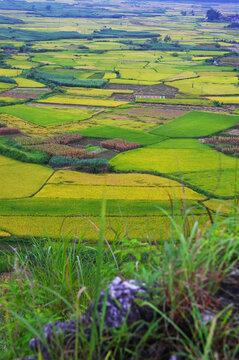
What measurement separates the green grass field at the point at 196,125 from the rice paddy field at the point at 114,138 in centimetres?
7

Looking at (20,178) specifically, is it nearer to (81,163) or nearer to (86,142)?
(81,163)

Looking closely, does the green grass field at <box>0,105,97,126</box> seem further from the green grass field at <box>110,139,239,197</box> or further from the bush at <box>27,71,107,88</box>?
the bush at <box>27,71,107,88</box>

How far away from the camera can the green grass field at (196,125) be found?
1224 inches

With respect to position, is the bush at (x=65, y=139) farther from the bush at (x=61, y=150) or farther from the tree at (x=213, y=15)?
the tree at (x=213, y=15)

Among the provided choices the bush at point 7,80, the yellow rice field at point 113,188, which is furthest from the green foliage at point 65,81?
the yellow rice field at point 113,188

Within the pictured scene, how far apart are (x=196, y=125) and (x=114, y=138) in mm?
7055

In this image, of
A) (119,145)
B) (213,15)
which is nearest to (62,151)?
(119,145)

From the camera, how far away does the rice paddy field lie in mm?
16094

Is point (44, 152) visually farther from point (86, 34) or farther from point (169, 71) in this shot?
point (86, 34)

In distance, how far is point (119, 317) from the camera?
3.05 m

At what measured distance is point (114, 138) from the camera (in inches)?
1157

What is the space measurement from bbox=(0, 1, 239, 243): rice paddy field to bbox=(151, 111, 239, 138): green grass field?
70 millimetres

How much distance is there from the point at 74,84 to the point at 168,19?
109594mm

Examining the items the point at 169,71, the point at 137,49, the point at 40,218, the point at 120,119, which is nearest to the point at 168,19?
the point at 137,49
